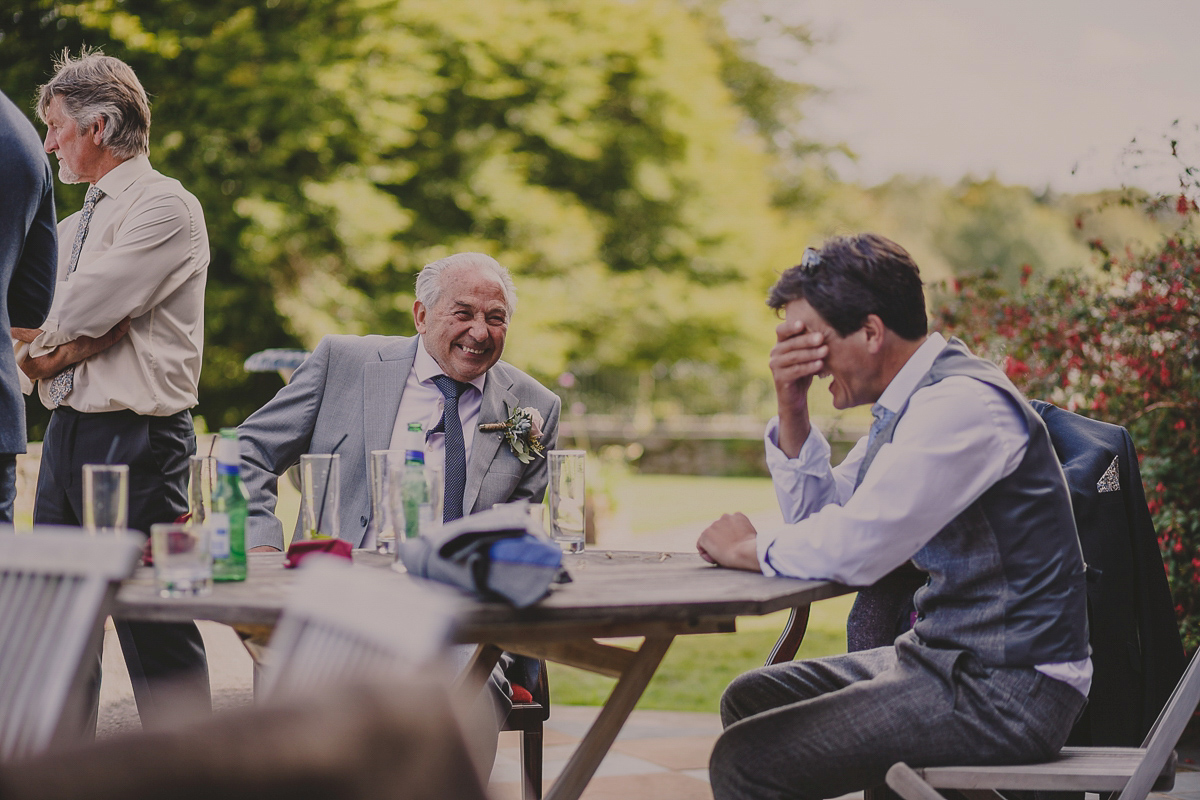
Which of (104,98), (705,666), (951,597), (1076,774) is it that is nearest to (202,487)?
(951,597)

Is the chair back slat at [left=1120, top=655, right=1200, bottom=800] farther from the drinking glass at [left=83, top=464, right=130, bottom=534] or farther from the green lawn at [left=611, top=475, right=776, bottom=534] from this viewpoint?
the green lawn at [left=611, top=475, right=776, bottom=534]

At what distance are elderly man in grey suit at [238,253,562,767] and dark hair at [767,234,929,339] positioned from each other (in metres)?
1.13

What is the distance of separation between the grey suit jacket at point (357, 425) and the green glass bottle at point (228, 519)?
3.26 ft

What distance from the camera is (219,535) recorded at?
6.10 feet

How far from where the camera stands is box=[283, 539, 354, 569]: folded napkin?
205 centimetres

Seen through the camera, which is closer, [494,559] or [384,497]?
[494,559]

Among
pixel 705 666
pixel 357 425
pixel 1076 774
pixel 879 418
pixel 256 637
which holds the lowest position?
pixel 705 666

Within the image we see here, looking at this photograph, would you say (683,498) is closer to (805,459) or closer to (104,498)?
(805,459)

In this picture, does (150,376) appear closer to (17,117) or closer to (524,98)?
(17,117)

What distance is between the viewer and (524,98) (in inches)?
644

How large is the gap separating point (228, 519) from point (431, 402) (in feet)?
4.38

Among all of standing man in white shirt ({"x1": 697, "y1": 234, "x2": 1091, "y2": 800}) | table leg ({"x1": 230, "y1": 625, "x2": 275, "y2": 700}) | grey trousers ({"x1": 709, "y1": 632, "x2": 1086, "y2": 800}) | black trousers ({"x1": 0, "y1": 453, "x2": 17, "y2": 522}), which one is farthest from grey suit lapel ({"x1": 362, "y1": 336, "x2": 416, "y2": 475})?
grey trousers ({"x1": 709, "y1": 632, "x2": 1086, "y2": 800})

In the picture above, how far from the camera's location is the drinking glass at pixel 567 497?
2320 millimetres

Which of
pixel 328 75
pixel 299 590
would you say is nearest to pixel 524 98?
pixel 328 75
